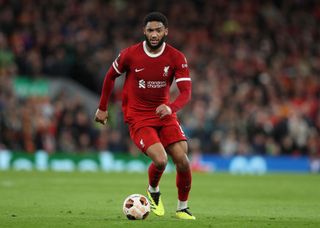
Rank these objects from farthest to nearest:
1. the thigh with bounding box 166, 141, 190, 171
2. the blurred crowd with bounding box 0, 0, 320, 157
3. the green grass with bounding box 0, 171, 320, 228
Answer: the blurred crowd with bounding box 0, 0, 320, 157 < the thigh with bounding box 166, 141, 190, 171 < the green grass with bounding box 0, 171, 320, 228

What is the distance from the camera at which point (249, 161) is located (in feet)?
89.8

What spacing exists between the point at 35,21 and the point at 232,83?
21.5 ft

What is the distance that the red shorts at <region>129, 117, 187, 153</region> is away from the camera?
11.4 meters

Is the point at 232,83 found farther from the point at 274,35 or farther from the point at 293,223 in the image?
the point at 293,223

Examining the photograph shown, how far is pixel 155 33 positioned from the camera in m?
11.4

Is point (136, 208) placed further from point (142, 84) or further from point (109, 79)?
point (109, 79)

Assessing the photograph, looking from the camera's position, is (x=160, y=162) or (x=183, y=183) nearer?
(x=160, y=162)

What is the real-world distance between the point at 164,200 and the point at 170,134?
4232 millimetres

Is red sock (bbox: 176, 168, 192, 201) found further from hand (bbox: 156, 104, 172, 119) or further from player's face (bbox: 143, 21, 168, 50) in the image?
player's face (bbox: 143, 21, 168, 50)

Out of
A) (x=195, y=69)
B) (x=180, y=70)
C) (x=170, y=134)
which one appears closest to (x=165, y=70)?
(x=180, y=70)

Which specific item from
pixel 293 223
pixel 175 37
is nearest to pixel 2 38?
pixel 175 37

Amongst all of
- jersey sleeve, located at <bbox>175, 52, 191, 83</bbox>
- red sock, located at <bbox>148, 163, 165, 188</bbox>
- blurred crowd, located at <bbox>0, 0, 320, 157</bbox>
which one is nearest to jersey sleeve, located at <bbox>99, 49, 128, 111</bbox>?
jersey sleeve, located at <bbox>175, 52, 191, 83</bbox>

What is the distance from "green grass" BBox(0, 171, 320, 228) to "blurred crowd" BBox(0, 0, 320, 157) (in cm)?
193

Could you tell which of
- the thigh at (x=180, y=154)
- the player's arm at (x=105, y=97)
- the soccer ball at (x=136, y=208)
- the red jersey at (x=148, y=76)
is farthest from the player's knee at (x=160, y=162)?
the player's arm at (x=105, y=97)
